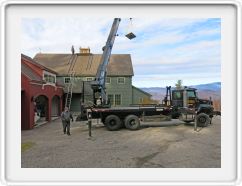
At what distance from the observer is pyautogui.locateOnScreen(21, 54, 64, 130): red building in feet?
66.1

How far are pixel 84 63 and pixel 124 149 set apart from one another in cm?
2550

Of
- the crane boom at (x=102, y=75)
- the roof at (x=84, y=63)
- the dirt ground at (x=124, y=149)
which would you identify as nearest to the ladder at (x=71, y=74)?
the roof at (x=84, y=63)

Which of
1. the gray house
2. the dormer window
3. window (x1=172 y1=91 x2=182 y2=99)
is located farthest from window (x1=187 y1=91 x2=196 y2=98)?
the gray house

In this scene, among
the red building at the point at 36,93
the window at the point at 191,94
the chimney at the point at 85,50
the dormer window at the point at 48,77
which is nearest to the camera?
the red building at the point at 36,93

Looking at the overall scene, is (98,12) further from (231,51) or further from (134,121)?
(134,121)

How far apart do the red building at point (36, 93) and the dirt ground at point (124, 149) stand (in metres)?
1.90

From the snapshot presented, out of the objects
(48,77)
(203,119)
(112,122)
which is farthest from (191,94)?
(48,77)

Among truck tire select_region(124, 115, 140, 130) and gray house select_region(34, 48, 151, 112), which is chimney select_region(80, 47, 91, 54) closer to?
gray house select_region(34, 48, 151, 112)

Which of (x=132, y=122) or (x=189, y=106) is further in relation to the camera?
(x=189, y=106)

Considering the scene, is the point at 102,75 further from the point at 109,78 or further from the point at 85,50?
the point at 85,50

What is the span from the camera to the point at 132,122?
1931 centimetres

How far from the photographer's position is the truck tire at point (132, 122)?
19156 mm

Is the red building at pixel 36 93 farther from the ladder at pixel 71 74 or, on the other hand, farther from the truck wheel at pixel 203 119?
the truck wheel at pixel 203 119

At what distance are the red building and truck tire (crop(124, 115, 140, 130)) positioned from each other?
20.9ft
